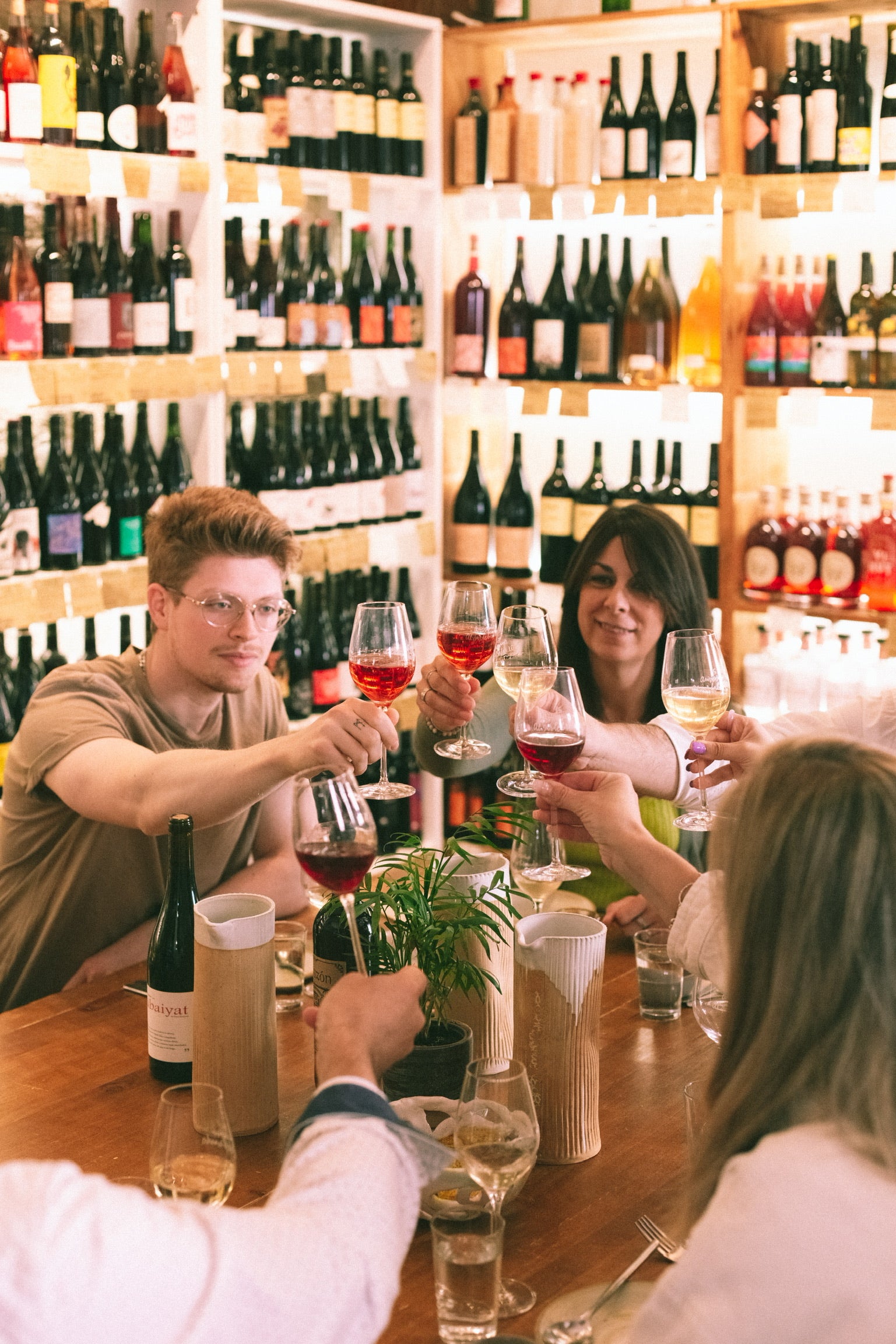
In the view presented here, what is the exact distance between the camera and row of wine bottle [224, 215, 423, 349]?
11.2ft

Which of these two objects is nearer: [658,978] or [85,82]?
[658,978]

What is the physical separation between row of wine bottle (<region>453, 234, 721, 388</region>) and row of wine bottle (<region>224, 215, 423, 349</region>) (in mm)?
158

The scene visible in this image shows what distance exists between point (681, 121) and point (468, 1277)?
3.19 m

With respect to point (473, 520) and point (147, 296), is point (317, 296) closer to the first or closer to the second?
point (147, 296)

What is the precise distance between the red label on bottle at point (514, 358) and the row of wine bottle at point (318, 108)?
479 millimetres

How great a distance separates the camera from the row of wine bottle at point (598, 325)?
3.69 meters

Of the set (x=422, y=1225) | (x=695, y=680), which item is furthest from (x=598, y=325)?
(x=422, y=1225)

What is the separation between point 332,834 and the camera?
118cm

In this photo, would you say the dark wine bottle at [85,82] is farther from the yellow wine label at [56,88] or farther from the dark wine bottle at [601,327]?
the dark wine bottle at [601,327]

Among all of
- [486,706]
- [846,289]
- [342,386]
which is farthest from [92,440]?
[846,289]

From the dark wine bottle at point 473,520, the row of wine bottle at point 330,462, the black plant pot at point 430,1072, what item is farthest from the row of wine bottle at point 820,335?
the black plant pot at point 430,1072

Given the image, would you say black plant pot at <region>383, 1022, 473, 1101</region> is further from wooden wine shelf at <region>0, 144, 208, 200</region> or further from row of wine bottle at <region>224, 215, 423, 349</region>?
row of wine bottle at <region>224, 215, 423, 349</region>

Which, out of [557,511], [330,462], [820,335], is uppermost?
[820,335]

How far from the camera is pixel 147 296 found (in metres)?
3.27
